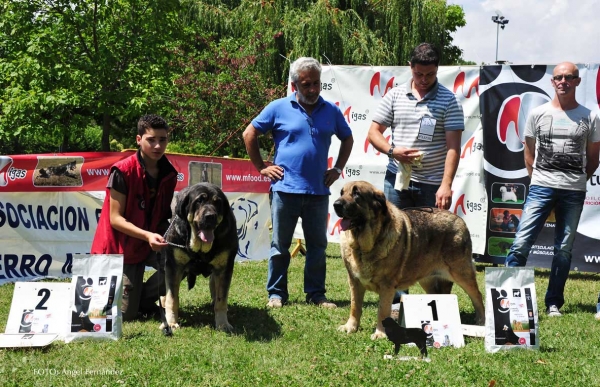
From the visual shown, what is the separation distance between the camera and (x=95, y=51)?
14.0 meters

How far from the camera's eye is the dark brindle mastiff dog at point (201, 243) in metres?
4.69

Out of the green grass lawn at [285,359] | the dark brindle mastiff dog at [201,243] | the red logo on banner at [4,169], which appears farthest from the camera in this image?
the red logo on banner at [4,169]

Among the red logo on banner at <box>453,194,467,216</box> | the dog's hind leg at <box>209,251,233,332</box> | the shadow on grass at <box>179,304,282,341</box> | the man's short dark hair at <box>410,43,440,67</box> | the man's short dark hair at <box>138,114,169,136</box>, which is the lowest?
the shadow on grass at <box>179,304,282,341</box>

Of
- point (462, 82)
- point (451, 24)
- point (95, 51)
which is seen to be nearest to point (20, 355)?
point (462, 82)

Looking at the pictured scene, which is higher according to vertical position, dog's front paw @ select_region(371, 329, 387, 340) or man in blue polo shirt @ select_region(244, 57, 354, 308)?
man in blue polo shirt @ select_region(244, 57, 354, 308)

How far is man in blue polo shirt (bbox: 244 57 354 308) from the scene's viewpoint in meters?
5.91

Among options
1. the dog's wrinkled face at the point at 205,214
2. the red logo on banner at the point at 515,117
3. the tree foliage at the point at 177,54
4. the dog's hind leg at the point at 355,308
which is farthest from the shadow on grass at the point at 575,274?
the dog's wrinkled face at the point at 205,214

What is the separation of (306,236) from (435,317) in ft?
6.54

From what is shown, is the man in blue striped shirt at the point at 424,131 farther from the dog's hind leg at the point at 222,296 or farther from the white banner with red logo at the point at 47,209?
the white banner with red logo at the point at 47,209

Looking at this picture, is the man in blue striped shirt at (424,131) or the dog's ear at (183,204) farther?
the man in blue striped shirt at (424,131)

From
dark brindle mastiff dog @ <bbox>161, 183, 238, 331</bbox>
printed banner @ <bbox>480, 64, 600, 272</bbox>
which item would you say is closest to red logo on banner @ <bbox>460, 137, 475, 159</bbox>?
printed banner @ <bbox>480, 64, 600, 272</bbox>

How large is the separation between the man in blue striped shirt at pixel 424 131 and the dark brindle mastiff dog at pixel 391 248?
0.28 metres

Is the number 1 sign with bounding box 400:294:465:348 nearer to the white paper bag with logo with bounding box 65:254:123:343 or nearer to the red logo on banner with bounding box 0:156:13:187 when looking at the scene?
the white paper bag with logo with bounding box 65:254:123:343

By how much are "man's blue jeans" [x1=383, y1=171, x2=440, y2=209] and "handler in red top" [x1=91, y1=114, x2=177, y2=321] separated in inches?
77.1
